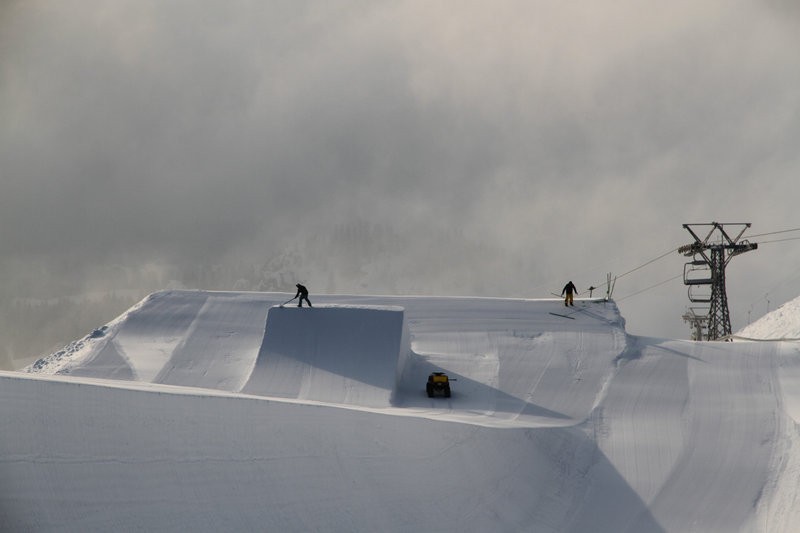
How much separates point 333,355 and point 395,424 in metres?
7.08

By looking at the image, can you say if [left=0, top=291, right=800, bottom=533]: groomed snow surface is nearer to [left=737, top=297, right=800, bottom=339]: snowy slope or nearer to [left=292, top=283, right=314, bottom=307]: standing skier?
[left=292, top=283, right=314, bottom=307]: standing skier

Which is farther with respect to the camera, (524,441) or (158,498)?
(524,441)

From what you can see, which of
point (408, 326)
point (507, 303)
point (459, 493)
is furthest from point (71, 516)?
point (507, 303)

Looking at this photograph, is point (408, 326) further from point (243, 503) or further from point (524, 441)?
point (243, 503)

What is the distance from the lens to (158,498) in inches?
633

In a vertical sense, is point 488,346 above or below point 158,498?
above

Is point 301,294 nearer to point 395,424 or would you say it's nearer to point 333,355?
point 333,355

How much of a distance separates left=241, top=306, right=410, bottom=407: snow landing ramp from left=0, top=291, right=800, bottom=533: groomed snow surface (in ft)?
0.18

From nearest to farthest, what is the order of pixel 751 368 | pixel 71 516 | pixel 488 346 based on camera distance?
pixel 71 516 < pixel 751 368 < pixel 488 346

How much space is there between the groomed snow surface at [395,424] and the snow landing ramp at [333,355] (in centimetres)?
6

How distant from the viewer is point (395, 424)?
1997cm

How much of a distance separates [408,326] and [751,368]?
10.5 metres

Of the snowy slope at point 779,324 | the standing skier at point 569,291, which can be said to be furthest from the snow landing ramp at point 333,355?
the snowy slope at point 779,324

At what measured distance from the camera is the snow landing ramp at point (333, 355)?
83.3ft
